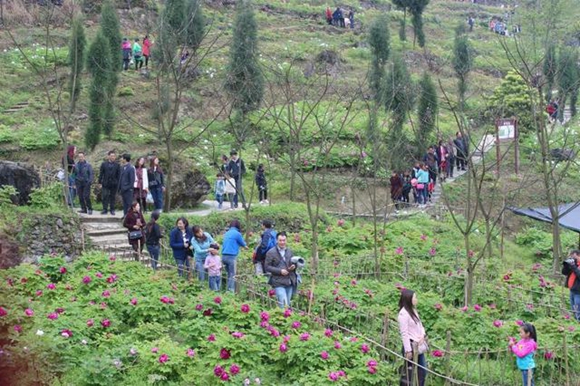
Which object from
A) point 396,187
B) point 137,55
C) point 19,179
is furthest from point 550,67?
point 137,55

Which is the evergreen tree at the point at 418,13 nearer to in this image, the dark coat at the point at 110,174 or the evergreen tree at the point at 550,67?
the evergreen tree at the point at 550,67

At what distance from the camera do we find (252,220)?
18.5 metres

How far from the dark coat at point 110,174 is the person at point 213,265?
177 inches

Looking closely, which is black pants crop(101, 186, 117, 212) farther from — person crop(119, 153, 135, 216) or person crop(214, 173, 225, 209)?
person crop(214, 173, 225, 209)

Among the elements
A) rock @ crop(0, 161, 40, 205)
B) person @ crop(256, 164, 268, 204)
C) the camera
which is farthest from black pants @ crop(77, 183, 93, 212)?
the camera

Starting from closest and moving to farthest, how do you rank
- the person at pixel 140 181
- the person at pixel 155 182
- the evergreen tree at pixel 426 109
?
the person at pixel 140 181
the person at pixel 155 182
the evergreen tree at pixel 426 109

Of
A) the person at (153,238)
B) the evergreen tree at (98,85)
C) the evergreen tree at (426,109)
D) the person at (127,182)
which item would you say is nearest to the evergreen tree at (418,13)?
the evergreen tree at (426,109)

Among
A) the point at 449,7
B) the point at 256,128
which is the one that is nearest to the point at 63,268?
the point at 256,128

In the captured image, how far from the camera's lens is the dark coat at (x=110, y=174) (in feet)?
53.6

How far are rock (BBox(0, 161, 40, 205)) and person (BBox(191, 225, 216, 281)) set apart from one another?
15.2ft

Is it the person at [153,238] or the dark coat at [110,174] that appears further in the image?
the dark coat at [110,174]

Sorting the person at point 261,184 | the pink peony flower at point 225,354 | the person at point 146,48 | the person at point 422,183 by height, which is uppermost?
the person at point 146,48

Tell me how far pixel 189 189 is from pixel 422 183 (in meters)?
7.13

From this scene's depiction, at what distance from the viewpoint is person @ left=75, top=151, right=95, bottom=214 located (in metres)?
16.0
